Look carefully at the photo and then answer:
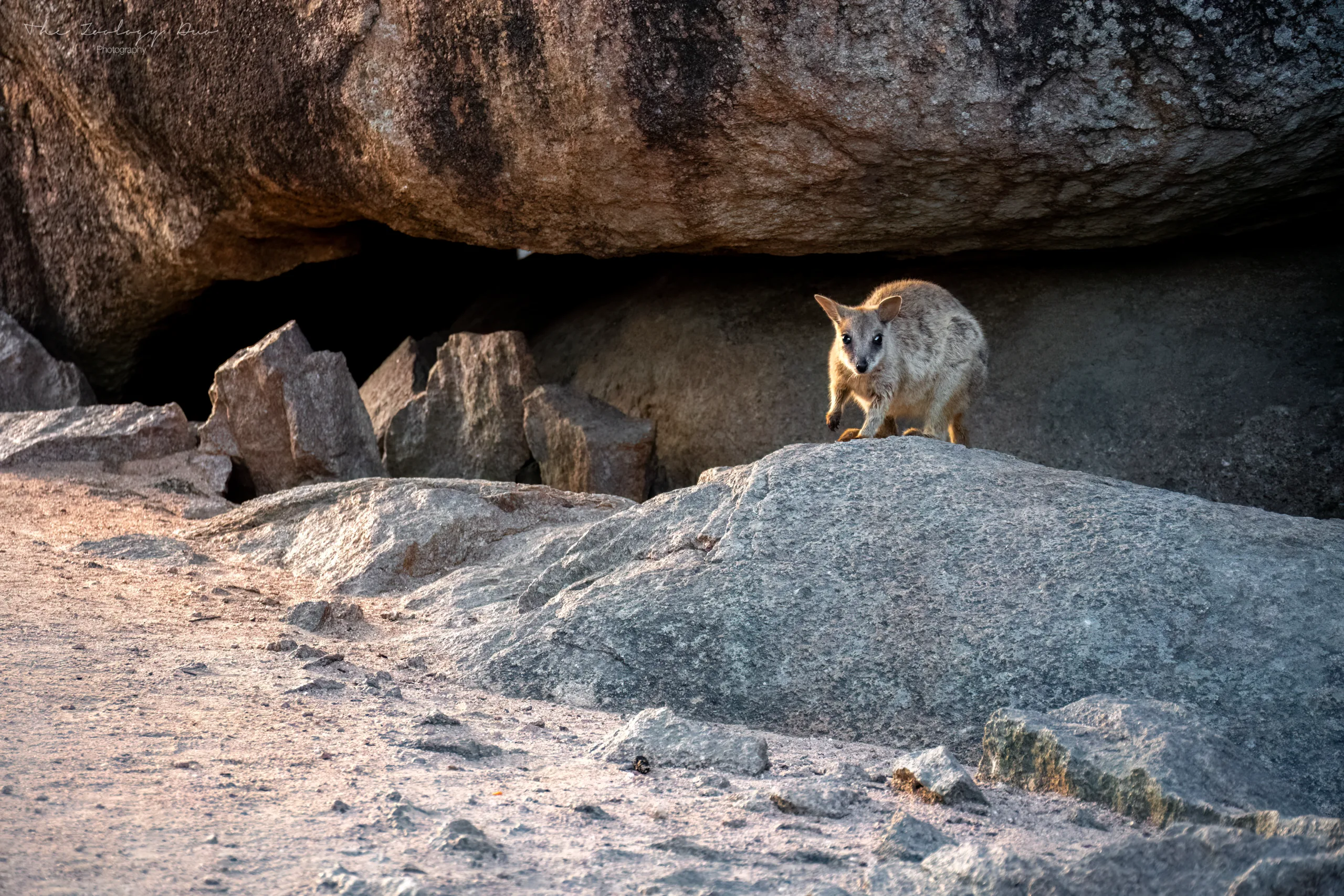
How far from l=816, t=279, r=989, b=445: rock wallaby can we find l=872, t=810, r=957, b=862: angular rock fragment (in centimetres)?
354

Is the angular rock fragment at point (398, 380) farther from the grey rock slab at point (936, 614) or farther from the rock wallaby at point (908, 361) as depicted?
the grey rock slab at point (936, 614)

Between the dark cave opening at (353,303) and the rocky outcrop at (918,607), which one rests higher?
the dark cave opening at (353,303)

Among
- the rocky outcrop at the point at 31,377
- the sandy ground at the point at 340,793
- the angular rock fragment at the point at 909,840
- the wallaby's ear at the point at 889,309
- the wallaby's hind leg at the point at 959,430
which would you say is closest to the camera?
the sandy ground at the point at 340,793

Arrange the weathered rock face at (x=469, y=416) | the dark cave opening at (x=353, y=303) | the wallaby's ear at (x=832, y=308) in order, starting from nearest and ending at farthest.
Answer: the wallaby's ear at (x=832, y=308) → the weathered rock face at (x=469, y=416) → the dark cave opening at (x=353, y=303)

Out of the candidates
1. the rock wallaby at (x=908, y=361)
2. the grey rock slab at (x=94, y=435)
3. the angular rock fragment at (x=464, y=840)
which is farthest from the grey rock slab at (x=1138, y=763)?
the grey rock slab at (x=94, y=435)

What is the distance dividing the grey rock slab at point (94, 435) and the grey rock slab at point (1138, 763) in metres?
5.90

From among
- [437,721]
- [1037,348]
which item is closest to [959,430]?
[1037,348]

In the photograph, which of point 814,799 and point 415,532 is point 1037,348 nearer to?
point 415,532

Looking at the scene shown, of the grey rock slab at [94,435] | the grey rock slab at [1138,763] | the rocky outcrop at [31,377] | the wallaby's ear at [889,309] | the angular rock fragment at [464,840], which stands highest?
the wallaby's ear at [889,309]

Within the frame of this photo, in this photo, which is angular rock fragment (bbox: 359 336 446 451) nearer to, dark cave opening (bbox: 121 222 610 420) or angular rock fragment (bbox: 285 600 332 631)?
dark cave opening (bbox: 121 222 610 420)

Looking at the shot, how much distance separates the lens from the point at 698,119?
263 inches

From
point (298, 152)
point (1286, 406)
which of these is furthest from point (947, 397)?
point (298, 152)

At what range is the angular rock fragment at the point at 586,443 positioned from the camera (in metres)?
7.91

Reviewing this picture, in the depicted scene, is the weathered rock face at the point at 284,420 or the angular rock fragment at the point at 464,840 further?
the weathered rock face at the point at 284,420
